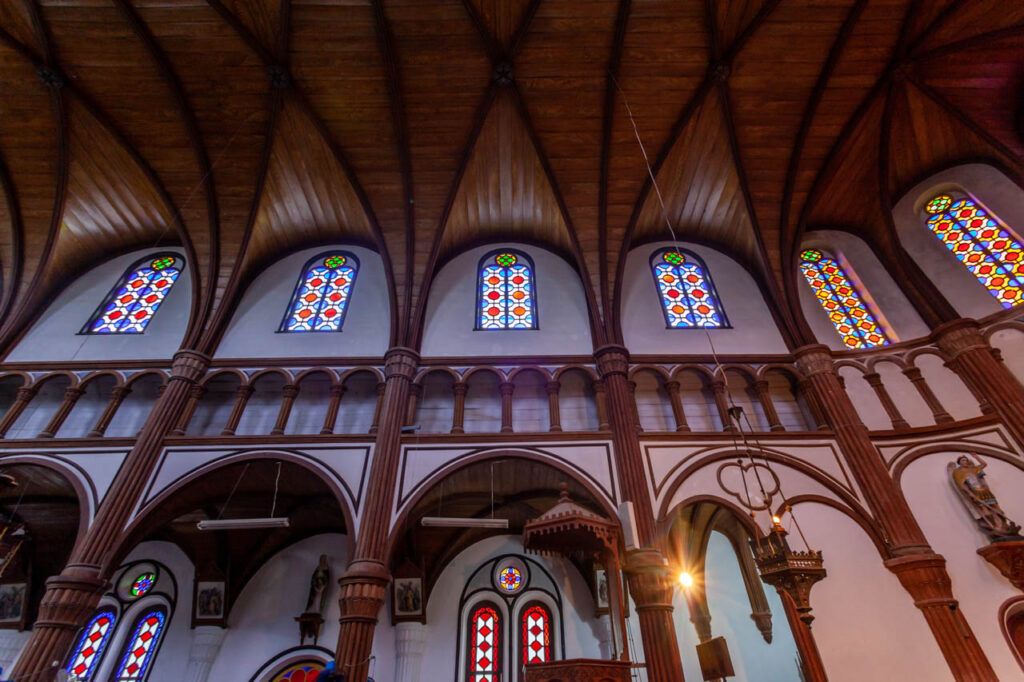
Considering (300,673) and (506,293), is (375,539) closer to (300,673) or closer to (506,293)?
(300,673)

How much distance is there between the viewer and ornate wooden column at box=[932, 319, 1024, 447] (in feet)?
28.2

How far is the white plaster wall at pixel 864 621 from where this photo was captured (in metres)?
7.24

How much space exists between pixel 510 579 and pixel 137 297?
442 inches

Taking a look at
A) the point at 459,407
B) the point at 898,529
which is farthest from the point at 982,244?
the point at 459,407

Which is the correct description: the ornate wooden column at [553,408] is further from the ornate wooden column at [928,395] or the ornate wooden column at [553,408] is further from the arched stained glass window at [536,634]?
the ornate wooden column at [928,395]

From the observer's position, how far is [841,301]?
1175 centimetres

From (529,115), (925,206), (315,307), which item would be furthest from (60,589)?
(925,206)

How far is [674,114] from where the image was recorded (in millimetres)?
10758

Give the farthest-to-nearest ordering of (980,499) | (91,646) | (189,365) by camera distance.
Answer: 1. (91,646)
2. (189,365)
3. (980,499)

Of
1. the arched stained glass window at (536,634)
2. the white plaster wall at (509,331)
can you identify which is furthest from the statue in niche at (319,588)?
the white plaster wall at (509,331)

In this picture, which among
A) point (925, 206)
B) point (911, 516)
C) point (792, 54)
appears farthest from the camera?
point (925, 206)

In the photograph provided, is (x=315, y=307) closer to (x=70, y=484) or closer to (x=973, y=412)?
(x=70, y=484)

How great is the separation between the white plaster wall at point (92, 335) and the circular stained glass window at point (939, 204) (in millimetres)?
17470

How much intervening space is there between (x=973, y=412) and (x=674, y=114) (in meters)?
8.04
